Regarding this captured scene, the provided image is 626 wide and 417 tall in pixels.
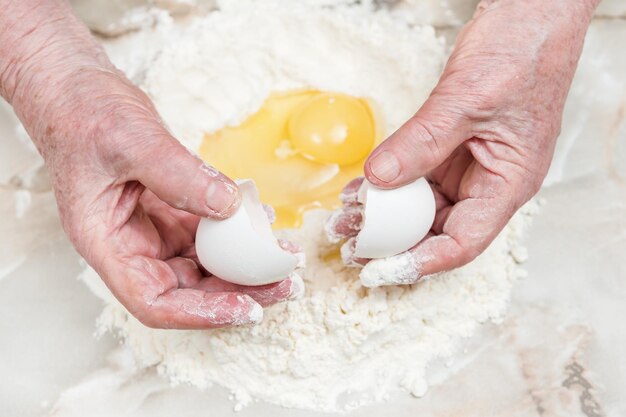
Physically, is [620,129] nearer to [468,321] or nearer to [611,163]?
[611,163]

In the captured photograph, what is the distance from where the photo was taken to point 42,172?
76.2 inches

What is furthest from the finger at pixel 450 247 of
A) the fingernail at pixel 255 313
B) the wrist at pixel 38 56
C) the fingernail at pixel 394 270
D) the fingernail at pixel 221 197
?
the wrist at pixel 38 56

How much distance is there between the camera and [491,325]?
5.64 feet

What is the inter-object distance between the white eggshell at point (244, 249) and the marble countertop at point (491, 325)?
0.40m

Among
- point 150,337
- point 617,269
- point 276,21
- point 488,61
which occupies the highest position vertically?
point 488,61

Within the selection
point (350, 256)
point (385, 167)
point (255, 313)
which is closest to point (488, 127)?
point (385, 167)

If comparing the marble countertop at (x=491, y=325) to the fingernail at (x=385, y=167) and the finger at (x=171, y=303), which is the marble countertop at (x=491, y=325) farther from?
the fingernail at (x=385, y=167)

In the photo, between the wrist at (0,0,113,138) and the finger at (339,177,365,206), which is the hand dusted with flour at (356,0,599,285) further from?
the wrist at (0,0,113,138)

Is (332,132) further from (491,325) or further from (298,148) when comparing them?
(491,325)

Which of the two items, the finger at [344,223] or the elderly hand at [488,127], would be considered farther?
the finger at [344,223]

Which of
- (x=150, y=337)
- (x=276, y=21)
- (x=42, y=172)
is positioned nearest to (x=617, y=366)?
(x=150, y=337)

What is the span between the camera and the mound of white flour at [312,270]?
161 centimetres

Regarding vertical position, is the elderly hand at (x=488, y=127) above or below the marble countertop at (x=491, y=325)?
above

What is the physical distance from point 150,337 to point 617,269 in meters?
1.18
